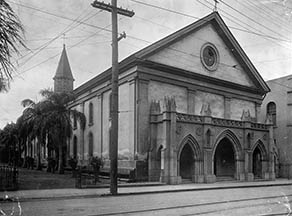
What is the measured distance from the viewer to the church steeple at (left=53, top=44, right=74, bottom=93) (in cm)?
6694

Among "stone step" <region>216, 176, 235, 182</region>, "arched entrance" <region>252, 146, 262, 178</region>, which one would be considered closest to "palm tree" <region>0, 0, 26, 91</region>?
"stone step" <region>216, 176, 235, 182</region>

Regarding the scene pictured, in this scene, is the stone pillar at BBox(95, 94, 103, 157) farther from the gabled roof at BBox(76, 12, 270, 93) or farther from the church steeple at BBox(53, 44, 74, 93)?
the church steeple at BBox(53, 44, 74, 93)

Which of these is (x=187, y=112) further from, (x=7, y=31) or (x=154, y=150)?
(x=7, y=31)

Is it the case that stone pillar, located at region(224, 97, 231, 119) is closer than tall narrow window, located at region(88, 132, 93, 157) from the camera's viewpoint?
Yes

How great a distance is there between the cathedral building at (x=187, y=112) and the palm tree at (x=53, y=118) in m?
3.06

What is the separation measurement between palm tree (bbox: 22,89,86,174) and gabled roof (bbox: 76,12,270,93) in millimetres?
3772

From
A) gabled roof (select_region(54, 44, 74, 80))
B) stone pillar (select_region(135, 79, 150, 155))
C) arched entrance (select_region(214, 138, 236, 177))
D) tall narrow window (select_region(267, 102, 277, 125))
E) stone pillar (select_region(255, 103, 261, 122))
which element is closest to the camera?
stone pillar (select_region(135, 79, 150, 155))

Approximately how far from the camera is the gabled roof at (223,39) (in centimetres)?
3017

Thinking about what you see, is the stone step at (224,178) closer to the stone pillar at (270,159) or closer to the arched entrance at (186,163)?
the arched entrance at (186,163)

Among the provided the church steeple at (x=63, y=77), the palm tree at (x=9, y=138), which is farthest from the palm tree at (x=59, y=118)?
the church steeple at (x=63, y=77)

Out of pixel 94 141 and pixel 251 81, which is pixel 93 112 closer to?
pixel 94 141

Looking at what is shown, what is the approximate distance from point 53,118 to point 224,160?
16041mm

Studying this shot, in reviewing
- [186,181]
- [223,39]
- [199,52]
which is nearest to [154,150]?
[186,181]

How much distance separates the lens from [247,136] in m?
33.4
